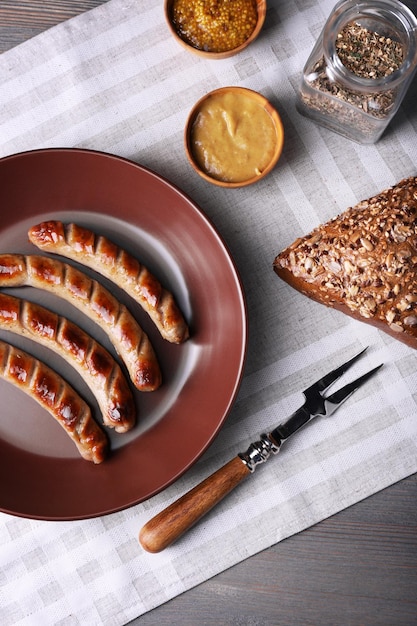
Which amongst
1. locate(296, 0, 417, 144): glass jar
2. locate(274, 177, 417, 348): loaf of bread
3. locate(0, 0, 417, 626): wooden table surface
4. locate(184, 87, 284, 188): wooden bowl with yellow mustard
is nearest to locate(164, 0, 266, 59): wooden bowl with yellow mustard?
locate(184, 87, 284, 188): wooden bowl with yellow mustard

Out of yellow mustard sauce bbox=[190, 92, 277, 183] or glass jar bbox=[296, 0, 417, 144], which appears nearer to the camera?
glass jar bbox=[296, 0, 417, 144]

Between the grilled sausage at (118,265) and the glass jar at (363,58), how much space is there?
93 cm

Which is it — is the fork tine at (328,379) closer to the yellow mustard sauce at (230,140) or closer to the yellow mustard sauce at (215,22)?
the yellow mustard sauce at (230,140)

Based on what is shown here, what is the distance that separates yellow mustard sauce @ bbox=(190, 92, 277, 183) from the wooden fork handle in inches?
43.4

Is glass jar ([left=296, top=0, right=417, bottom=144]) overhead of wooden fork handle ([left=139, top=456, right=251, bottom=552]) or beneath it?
overhead

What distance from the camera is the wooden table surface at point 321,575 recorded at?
245 cm

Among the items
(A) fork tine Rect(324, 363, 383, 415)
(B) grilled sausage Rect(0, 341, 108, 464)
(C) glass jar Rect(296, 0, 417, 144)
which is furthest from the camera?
(A) fork tine Rect(324, 363, 383, 415)

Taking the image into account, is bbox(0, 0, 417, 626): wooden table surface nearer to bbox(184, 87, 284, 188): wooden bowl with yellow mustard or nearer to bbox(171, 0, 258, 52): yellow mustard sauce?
bbox(184, 87, 284, 188): wooden bowl with yellow mustard

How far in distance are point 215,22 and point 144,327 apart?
119cm

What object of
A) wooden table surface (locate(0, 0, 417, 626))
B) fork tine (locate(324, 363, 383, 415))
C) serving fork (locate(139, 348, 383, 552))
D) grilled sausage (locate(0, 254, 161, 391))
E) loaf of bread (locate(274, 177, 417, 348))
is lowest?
wooden table surface (locate(0, 0, 417, 626))

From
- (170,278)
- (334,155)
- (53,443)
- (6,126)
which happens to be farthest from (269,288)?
(6,126)

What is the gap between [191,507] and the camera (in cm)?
231

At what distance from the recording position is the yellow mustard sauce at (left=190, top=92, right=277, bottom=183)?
7.61ft

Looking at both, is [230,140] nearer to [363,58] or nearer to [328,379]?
[363,58]
